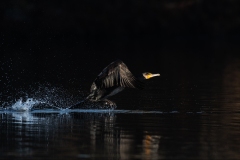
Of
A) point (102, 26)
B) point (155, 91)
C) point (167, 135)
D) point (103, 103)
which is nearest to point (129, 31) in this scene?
point (102, 26)

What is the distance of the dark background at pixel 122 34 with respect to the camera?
28.7 metres

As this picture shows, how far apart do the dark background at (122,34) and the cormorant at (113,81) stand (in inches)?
365

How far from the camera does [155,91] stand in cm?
1977

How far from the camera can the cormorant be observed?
51.4 feet


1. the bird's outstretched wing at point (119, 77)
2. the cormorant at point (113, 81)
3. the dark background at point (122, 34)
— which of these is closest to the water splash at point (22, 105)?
the cormorant at point (113, 81)

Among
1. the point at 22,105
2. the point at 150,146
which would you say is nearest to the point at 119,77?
the point at 22,105

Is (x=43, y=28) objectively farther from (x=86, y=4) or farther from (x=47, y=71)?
(x=47, y=71)

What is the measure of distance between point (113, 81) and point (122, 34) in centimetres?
2930

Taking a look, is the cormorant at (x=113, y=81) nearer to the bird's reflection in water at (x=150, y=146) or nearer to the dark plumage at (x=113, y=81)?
the dark plumage at (x=113, y=81)

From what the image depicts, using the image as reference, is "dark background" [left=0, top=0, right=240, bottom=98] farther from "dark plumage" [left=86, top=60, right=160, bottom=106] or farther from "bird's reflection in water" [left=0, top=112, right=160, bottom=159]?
"bird's reflection in water" [left=0, top=112, right=160, bottom=159]

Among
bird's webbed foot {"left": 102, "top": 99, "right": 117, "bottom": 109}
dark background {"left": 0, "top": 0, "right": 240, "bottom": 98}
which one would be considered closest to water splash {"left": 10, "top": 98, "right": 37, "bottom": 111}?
bird's webbed foot {"left": 102, "top": 99, "right": 117, "bottom": 109}

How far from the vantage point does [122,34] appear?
45062 millimetres

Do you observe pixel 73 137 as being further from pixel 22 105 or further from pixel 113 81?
pixel 22 105

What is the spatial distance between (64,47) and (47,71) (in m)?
11.6
